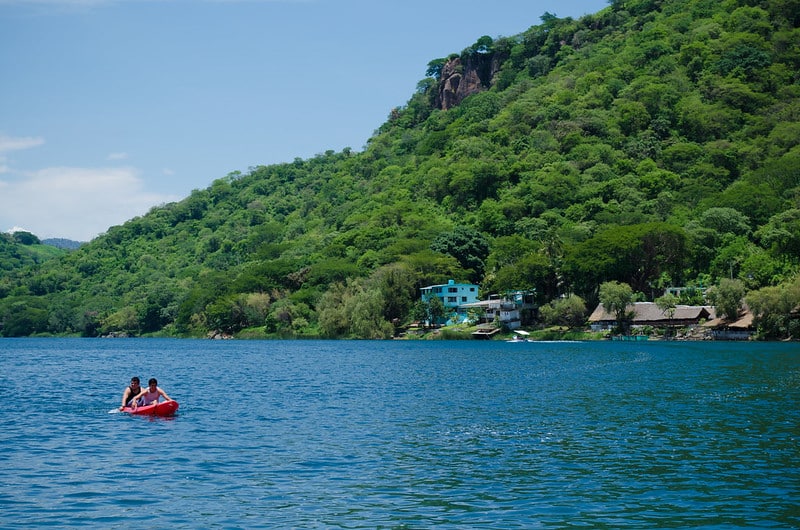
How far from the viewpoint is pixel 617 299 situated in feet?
357

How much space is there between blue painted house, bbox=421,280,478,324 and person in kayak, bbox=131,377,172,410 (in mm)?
98180

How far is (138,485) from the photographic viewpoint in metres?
23.1

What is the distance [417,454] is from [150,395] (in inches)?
657

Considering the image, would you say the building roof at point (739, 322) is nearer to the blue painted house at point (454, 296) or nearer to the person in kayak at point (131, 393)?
the blue painted house at point (454, 296)

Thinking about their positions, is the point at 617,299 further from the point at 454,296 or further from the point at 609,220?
the point at 609,220

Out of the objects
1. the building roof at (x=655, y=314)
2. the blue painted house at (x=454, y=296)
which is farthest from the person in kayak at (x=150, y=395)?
the blue painted house at (x=454, y=296)

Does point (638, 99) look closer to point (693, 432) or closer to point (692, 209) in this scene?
point (692, 209)

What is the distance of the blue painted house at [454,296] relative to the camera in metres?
137

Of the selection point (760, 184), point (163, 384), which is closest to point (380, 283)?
point (760, 184)

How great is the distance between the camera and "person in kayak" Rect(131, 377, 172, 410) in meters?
37.9

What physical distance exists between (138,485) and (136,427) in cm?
1218

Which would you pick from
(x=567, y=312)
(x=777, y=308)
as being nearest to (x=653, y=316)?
(x=567, y=312)

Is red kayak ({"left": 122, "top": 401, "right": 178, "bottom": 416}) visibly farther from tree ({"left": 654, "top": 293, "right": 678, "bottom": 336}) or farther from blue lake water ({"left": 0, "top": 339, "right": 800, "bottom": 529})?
tree ({"left": 654, "top": 293, "right": 678, "bottom": 336})

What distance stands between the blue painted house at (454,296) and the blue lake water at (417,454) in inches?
3173
